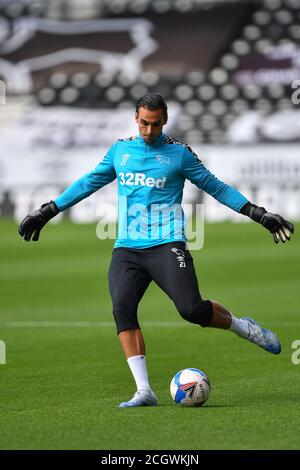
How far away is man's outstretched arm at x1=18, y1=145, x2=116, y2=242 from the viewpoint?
8734 millimetres

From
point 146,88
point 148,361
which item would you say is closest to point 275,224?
point 148,361

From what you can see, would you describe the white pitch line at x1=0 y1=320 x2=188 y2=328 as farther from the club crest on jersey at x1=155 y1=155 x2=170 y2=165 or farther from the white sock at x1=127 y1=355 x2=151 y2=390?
the club crest on jersey at x1=155 y1=155 x2=170 y2=165

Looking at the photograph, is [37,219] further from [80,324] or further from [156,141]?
[80,324]

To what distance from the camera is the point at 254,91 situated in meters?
36.8

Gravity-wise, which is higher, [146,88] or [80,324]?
[146,88]

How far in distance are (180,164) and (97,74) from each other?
31502 millimetres

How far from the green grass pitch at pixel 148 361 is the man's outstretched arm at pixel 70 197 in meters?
Result: 1.27

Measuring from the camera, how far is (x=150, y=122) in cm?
839

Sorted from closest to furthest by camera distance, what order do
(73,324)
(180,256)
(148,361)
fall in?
(180,256) → (148,361) → (73,324)

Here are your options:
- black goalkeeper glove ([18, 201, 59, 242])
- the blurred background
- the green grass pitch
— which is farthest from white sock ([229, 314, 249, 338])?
the blurred background

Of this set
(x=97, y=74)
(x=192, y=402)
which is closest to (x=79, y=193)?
(x=192, y=402)

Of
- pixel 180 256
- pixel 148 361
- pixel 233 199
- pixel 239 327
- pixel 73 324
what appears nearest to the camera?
pixel 180 256

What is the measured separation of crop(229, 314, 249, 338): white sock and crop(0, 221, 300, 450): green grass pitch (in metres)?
0.45

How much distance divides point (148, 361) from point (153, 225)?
259 centimetres
